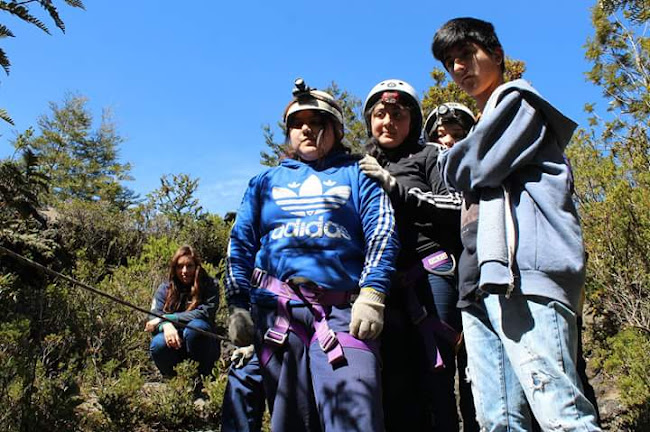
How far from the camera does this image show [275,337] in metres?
2.25

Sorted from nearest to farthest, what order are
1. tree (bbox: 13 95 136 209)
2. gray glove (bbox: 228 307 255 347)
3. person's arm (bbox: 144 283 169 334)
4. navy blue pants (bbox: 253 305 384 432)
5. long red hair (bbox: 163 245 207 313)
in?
navy blue pants (bbox: 253 305 384 432)
gray glove (bbox: 228 307 255 347)
person's arm (bbox: 144 283 169 334)
long red hair (bbox: 163 245 207 313)
tree (bbox: 13 95 136 209)

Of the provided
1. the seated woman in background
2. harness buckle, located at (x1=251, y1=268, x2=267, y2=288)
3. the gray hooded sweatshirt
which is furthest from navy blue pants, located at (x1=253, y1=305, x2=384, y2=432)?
the seated woman in background

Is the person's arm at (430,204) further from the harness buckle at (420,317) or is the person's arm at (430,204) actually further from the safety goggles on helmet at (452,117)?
the safety goggles on helmet at (452,117)

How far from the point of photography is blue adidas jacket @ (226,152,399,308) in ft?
7.55

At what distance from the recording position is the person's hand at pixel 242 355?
8.64 feet

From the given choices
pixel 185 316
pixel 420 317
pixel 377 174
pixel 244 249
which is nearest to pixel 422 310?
pixel 420 317

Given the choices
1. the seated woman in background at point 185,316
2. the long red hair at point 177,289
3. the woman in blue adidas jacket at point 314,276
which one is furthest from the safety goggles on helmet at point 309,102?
the long red hair at point 177,289

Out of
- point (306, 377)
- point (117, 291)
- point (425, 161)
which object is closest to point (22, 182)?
point (306, 377)

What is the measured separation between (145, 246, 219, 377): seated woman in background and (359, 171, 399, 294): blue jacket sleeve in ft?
11.2

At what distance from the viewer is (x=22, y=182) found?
2365mm

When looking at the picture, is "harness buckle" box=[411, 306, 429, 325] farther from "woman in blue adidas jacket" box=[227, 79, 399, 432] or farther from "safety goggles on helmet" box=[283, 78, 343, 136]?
"safety goggles on helmet" box=[283, 78, 343, 136]

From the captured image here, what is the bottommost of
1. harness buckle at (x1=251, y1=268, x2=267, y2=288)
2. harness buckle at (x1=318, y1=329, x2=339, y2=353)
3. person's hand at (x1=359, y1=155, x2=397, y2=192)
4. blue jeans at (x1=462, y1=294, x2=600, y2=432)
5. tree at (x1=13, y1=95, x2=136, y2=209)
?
blue jeans at (x1=462, y1=294, x2=600, y2=432)

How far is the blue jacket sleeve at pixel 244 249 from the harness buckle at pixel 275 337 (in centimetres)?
26

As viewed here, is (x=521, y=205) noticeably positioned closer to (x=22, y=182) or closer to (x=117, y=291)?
(x=22, y=182)
